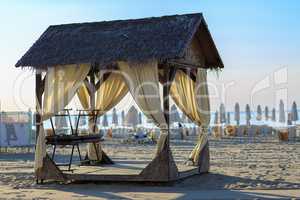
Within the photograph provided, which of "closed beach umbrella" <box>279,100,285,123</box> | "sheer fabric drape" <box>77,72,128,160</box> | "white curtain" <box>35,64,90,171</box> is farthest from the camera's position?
"closed beach umbrella" <box>279,100,285,123</box>

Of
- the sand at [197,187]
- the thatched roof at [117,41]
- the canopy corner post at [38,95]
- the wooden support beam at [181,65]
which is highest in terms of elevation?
the thatched roof at [117,41]

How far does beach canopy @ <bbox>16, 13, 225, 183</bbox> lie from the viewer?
37.5ft

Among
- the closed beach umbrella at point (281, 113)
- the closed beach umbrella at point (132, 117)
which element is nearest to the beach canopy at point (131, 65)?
the closed beach umbrella at point (132, 117)

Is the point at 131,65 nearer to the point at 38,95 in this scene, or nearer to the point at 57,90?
the point at 57,90

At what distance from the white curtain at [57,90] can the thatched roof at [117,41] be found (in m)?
0.30

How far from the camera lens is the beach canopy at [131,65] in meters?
11.4

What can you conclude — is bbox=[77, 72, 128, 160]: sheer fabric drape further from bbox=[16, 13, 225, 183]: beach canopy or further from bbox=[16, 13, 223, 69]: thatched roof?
bbox=[16, 13, 223, 69]: thatched roof

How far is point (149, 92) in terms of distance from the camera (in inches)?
451

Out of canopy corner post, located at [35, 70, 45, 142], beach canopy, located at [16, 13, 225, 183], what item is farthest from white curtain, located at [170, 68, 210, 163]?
canopy corner post, located at [35, 70, 45, 142]

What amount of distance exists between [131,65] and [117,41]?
0.65 metres

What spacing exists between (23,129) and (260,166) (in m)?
10.4

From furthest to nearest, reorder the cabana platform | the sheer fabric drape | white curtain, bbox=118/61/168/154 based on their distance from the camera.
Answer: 1. the sheer fabric drape
2. the cabana platform
3. white curtain, bbox=118/61/168/154

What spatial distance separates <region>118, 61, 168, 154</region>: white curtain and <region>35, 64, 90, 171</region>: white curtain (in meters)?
1.09

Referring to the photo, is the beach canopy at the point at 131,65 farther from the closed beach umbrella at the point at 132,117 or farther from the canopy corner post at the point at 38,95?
the closed beach umbrella at the point at 132,117
